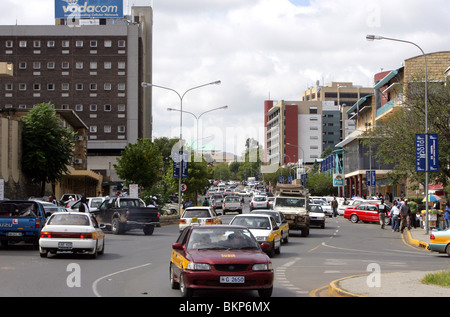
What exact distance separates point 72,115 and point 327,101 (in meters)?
112

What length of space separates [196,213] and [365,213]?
25797mm

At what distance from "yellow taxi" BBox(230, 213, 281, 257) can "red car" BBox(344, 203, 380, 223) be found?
31.2m

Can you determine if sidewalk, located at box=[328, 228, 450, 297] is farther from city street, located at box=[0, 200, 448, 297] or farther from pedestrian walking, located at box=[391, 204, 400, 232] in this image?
pedestrian walking, located at box=[391, 204, 400, 232]

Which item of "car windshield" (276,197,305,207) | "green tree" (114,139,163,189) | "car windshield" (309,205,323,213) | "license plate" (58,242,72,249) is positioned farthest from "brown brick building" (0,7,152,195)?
"license plate" (58,242,72,249)

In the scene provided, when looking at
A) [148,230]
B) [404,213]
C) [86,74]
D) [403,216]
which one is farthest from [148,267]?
[86,74]

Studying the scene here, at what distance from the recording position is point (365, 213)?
54000 millimetres

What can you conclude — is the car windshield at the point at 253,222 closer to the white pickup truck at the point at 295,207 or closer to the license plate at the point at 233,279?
the white pickup truck at the point at 295,207

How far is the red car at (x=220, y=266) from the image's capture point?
39.3 ft

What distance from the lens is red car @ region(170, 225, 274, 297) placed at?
39.3 ft

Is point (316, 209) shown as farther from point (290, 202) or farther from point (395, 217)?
point (290, 202)

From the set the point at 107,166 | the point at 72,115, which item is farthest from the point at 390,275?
the point at 107,166

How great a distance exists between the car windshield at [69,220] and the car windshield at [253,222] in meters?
5.48

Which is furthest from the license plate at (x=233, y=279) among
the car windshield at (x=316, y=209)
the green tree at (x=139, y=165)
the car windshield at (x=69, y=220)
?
the green tree at (x=139, y=165)

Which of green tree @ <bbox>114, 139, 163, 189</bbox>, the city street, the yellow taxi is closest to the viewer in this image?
the city street
